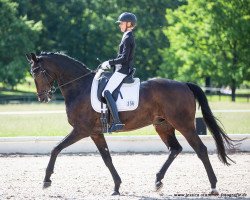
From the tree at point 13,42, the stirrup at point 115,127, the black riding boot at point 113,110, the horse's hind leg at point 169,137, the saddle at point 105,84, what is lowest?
the tree at point 13,42

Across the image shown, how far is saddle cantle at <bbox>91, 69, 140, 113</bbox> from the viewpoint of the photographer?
8.78 metres

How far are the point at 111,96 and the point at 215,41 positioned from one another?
32.6 metres

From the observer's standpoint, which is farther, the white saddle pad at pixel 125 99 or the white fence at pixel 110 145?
the white fence at pixel 110 145

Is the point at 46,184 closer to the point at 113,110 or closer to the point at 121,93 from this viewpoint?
the point at 113,110

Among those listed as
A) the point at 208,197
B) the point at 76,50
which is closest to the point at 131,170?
the point at 208,197

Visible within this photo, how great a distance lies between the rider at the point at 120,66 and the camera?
8641mm

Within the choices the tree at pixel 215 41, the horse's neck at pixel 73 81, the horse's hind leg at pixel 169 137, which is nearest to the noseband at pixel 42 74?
the horse's neck at pixel 73 81

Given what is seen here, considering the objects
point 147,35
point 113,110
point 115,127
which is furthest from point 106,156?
point 147,35

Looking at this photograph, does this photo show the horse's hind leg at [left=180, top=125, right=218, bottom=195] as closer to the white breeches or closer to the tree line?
the white breeches

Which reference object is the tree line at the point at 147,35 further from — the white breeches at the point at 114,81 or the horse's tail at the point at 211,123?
the white breeches at the point at 114,81

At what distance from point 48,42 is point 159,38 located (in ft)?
34.2

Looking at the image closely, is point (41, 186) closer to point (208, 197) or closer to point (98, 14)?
point (208, 197)

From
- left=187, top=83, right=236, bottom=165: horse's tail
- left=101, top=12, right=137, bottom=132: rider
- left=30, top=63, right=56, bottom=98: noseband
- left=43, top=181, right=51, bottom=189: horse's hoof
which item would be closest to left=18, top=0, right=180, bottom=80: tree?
left=187, top=83, right=236, bottom=165: horse's tail

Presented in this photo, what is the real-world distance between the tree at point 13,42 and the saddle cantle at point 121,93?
1437 inches
